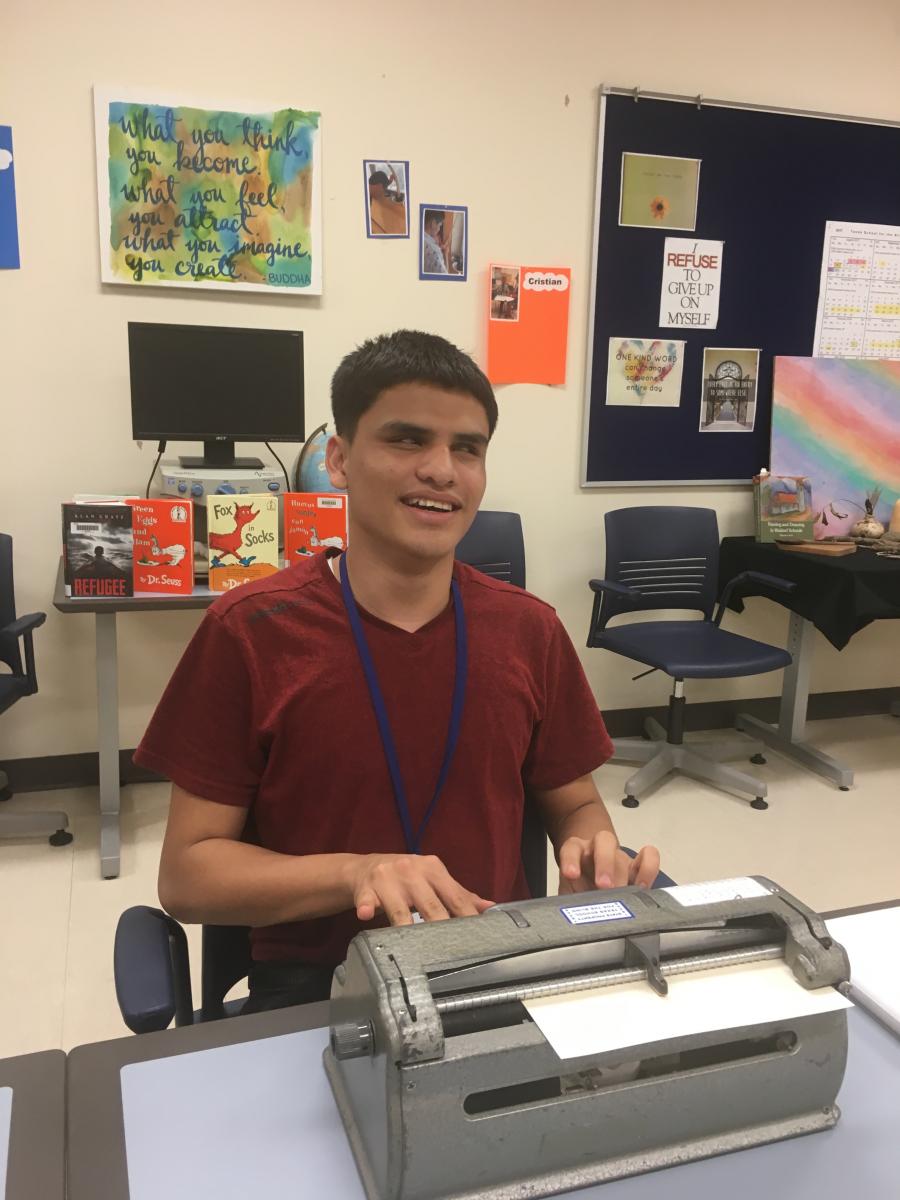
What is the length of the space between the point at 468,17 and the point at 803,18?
1274 millimetres

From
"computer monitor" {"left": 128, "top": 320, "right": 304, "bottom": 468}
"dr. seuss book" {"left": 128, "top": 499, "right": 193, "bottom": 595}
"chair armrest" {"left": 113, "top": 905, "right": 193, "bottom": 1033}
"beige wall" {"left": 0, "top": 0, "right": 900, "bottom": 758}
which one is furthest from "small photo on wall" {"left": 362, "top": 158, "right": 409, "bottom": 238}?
"chair armrest" {"left": 113, "top": 905, "right": 193, "bottom": 1033}

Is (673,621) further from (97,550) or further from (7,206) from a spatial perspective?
(7,206)

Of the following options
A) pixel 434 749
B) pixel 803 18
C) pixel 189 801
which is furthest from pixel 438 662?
pixel 803 18

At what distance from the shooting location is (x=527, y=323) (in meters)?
3.24

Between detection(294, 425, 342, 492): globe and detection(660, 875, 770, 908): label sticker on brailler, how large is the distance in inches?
87.4

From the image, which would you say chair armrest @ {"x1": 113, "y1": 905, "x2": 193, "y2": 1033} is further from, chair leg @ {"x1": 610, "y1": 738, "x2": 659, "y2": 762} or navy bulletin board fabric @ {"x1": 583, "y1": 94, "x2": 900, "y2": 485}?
navy bulletin board fabric @ {"x1": 583, "y1": 94, "x2": 900, "y2": 485}

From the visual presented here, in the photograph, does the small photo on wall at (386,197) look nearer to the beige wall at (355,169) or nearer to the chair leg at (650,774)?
the beige wall at (355,169)

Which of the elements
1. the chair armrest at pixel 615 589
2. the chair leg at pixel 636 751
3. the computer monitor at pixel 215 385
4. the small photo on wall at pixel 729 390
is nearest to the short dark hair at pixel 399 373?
the computer monitor at pixel 215 385

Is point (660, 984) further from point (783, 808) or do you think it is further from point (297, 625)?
point (783, 808)

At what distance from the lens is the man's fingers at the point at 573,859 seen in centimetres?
104

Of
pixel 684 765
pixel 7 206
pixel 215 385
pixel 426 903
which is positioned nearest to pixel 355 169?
pixel 215 385

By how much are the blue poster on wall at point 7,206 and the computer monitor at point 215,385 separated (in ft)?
1.52

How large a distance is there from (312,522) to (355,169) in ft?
4.02

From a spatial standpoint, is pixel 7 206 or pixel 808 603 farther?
pixel 808 603
